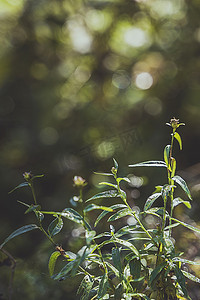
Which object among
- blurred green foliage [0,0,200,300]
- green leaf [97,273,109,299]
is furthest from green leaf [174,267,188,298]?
blurred green foliage [0,0,200,300]

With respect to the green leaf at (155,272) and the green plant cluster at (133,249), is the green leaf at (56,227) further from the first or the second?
the green leaf at (155,272)

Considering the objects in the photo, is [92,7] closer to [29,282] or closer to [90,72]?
[90,72]

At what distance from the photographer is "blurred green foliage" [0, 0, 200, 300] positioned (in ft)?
5.75

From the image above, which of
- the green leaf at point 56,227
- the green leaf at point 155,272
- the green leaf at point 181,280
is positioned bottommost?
the green leaf at point 181,280

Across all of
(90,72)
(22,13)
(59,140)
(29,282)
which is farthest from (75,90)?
(29,282)

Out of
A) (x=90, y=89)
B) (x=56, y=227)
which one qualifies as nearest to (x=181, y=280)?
(x=56, y=227)

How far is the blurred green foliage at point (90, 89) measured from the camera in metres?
1.75

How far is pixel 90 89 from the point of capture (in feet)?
6.99

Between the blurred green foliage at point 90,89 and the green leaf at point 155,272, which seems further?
the blurred green foliage at point 90,89

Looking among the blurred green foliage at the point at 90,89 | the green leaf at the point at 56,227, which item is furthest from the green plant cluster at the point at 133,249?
the blurred green foliage at the point at 90,89

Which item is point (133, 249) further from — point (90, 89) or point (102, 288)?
point (90, 89)

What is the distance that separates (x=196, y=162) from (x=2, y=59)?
126 cm

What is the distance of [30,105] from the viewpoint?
2.11 m

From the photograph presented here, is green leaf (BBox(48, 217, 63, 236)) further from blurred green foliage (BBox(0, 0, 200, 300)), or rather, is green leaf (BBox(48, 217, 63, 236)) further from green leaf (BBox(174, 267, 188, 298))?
blurred green foliage (BBox(0, 0, 200, 300))
